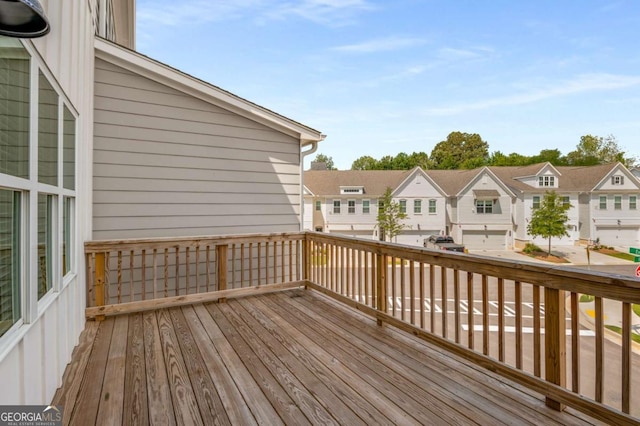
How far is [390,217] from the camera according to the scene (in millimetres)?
20188

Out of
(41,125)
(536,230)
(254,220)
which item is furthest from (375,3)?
(536,230)

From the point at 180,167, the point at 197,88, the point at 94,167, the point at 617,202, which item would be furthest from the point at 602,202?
the point at 94,167

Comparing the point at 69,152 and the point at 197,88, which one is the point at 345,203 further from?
the point at 69,152

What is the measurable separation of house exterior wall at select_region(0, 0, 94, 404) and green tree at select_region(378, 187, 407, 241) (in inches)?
702

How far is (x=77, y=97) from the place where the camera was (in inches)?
111

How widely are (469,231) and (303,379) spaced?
71.3 ft

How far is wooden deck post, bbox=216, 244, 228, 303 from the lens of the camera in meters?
4.32

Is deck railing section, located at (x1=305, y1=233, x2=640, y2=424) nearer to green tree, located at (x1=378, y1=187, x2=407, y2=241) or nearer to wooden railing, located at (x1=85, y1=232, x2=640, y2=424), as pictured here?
wooden railing, located at (x1=85, y1=232, x2=640, y2=424)

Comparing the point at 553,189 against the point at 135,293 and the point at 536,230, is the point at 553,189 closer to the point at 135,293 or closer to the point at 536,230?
the point at 536,230

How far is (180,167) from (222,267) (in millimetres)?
1454

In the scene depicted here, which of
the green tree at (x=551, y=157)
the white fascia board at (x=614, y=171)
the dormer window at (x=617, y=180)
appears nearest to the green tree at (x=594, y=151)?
the green tree at (x=551, y=157)

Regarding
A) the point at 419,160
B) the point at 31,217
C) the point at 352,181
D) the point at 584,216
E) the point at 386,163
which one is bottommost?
the point at 584,216

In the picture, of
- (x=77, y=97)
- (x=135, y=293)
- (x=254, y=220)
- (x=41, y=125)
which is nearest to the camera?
(x=41, y=125)

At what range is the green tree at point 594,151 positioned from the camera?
30102 millimetres
